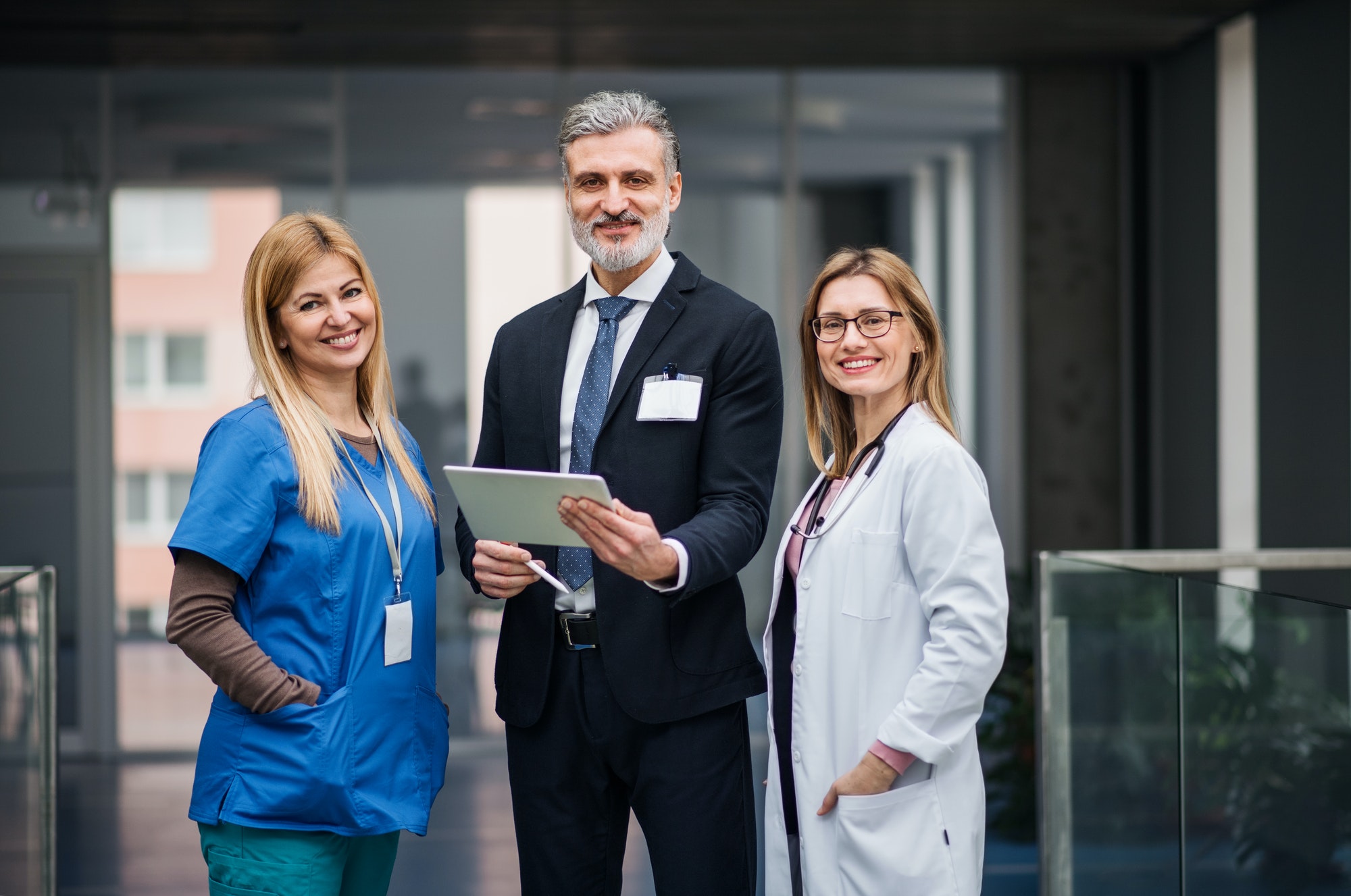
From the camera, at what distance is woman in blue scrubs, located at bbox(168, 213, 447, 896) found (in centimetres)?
190

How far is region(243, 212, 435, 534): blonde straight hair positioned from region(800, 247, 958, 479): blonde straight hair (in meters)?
0.75

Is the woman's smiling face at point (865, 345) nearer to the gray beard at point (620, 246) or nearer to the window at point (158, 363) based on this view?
the gray beard at point (620, 246)

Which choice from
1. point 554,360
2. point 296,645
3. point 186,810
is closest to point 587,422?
point 554,360

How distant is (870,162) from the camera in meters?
6.28

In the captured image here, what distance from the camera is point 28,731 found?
2.87 meters

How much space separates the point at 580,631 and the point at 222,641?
55cm

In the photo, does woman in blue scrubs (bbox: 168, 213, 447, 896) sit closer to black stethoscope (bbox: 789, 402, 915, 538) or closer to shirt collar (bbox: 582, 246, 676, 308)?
shirt collar (bbox: 582, 246, 676, 308)

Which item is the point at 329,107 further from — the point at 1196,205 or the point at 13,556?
the point at 1196,205

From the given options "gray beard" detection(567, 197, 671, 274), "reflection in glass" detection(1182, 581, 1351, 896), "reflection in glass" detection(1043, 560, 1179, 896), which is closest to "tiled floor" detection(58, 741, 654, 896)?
"reflection in glass" detection(1043, 560, 1179, 896)

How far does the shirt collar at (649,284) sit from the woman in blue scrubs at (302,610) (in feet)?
1.25

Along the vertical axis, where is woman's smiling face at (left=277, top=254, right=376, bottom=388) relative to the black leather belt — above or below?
above

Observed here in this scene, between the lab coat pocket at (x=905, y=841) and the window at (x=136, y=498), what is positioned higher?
the window at (x=136, y=498)

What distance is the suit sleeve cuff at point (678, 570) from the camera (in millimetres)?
1855

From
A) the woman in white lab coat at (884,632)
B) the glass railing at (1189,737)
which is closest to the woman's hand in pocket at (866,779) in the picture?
the woman in white lab coat at (884,632)
